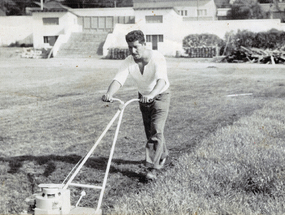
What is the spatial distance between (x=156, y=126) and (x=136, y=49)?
1002mm

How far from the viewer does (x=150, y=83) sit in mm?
4578

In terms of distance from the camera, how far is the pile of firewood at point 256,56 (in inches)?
939

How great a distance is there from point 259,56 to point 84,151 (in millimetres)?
20216

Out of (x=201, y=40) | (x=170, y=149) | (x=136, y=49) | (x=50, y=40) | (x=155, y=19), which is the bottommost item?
(x=170, y=149)

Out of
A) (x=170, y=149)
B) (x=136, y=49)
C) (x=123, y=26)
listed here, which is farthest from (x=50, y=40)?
(x=136, y=49)

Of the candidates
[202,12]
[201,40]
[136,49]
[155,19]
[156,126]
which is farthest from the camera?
[202,12]

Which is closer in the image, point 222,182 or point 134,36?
point 134,36

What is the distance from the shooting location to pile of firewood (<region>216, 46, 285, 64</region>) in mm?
23844

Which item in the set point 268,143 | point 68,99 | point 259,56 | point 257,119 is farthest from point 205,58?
point 268,143

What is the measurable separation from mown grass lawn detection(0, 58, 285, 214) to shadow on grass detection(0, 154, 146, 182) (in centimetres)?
1

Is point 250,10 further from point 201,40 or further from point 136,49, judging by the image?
point 136,49

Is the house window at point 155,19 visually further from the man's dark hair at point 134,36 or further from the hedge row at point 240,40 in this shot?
the man's dark hair at point 134,36

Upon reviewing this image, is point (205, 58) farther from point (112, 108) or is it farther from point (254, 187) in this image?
point (254, 187)

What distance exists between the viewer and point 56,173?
504 cm
